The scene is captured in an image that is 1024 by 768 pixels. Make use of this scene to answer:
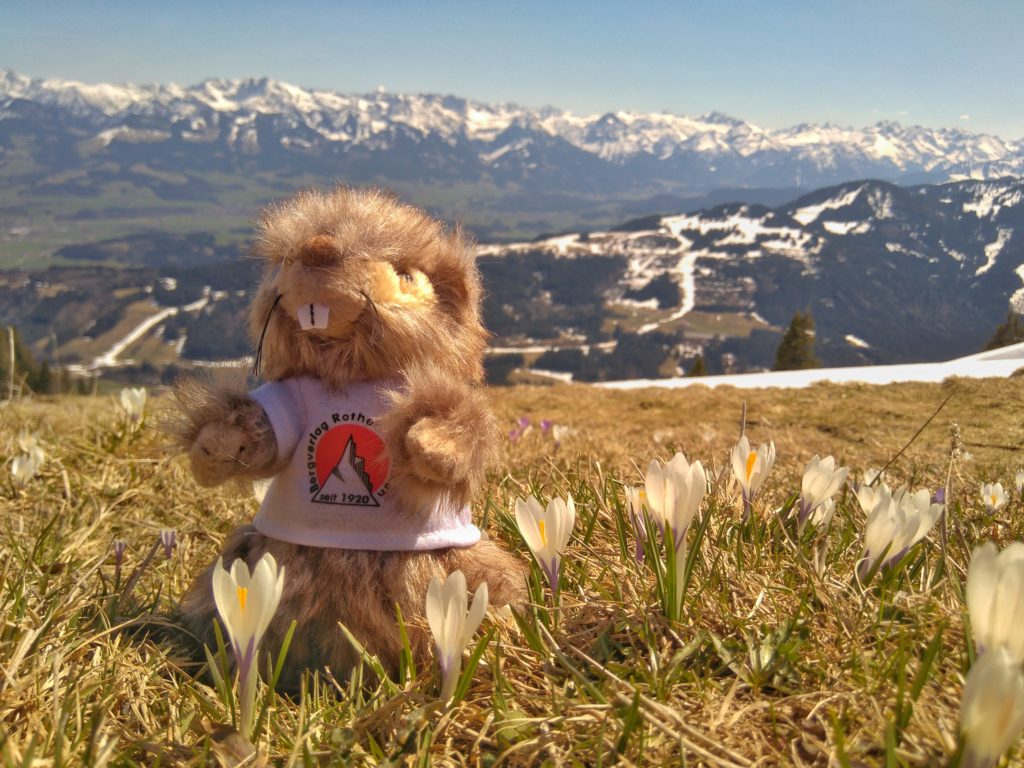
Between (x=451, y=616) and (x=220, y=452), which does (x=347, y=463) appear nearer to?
(x=220, y=452)

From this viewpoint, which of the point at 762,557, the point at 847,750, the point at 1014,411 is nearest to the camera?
the point at 847,750

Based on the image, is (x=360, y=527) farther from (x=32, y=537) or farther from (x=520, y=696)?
(x=32, y=537)

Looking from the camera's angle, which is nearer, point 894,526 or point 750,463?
point 894,526

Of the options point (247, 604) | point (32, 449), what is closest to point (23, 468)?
point (32, 449)

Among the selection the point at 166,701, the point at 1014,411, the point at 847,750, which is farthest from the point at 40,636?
the point at 1014,411

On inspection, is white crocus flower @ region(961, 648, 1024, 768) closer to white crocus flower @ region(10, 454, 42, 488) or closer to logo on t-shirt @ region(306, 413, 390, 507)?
logo on t-shirt @ region(306, 413, 390, 507)

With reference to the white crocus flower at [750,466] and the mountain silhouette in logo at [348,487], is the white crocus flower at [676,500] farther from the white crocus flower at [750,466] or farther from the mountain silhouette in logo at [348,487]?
the mountain silhouette in logo at [348,487]
